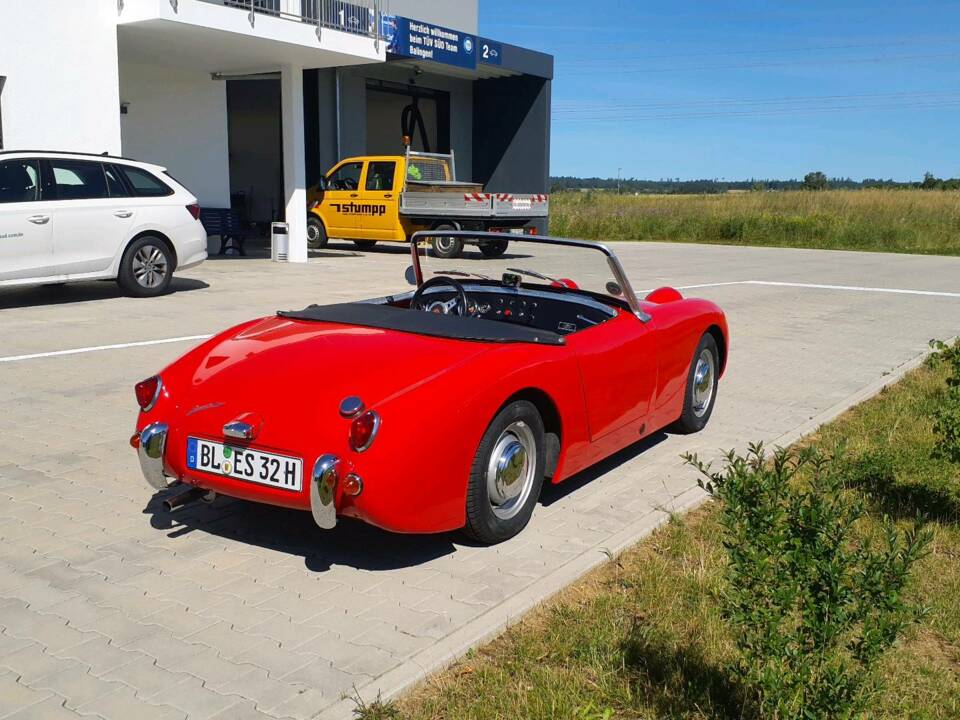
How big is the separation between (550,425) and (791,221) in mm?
30455

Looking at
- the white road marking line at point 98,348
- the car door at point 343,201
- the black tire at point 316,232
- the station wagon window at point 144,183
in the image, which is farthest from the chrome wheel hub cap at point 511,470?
the black tire at point 316,232

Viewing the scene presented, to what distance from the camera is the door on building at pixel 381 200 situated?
21.6m

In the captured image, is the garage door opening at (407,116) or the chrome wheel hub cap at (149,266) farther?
the garage door opening at (407,116)

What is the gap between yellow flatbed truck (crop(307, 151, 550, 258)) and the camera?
69.3ft

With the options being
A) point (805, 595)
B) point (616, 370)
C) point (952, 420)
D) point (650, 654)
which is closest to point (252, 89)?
point (616, 370)

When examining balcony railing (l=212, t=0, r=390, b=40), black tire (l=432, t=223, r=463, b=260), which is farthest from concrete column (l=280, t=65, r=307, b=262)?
black tire (l=432, t=223, r=463, b=260)

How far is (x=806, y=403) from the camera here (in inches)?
296

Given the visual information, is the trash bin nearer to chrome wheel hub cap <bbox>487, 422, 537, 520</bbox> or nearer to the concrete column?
the concrete column

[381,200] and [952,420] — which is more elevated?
[381,200]

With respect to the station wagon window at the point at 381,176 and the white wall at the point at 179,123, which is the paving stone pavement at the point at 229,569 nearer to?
the white wall at the point at 179,123

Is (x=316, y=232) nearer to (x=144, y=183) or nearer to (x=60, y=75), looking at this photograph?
(x=60, y=75)

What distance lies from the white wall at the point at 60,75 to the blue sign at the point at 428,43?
8.21 meters

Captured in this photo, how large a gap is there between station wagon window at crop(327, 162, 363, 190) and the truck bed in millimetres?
1513

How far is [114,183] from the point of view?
1198cm
